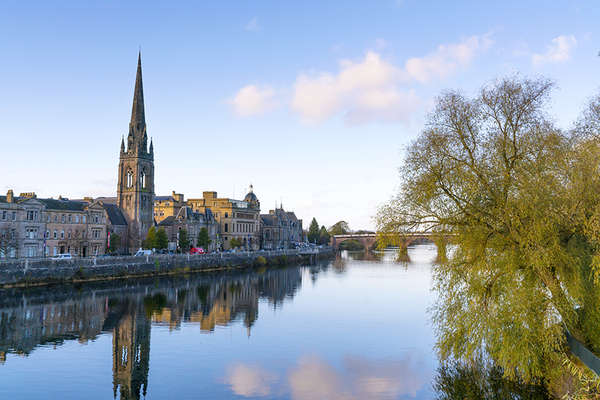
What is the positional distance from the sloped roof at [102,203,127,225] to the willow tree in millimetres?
80676

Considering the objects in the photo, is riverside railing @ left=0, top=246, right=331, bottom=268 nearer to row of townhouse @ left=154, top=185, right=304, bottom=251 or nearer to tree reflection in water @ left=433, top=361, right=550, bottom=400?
row of townhouse @ left=154, top=185, right=304, bottom=251

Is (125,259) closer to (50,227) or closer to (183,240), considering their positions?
(50,227)

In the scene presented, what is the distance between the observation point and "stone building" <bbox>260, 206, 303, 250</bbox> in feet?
521

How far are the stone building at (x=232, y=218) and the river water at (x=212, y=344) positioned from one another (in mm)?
73462

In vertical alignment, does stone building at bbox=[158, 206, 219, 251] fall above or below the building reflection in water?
above

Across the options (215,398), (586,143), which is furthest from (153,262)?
(586,143)

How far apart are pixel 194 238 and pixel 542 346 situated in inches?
3968

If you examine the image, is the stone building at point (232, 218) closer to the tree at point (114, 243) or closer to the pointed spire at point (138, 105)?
the pointed spire at point (138, 105)

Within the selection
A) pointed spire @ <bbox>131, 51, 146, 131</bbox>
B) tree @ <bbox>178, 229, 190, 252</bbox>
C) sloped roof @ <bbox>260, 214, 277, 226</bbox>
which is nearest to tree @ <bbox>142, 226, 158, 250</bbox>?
tree @ <bbox>178, 229, 190, 252</bbox>

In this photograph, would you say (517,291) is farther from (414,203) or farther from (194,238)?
(194,238)

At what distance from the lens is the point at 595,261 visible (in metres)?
17.1

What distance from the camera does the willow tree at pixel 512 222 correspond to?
63.2 feet

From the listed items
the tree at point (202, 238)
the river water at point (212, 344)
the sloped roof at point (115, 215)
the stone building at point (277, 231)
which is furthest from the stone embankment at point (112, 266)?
the stone building at point (277, 231)

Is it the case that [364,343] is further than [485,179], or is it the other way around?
[364,343]
